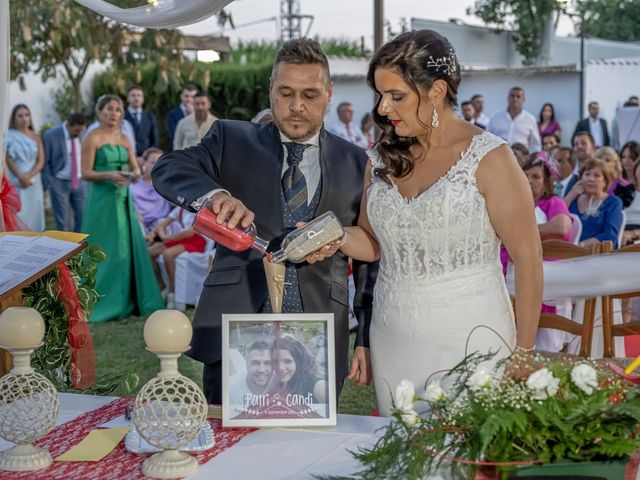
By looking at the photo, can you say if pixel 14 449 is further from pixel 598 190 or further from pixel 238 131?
pixel 598 190

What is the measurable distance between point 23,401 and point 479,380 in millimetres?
975

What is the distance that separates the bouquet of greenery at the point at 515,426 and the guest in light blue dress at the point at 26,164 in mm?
10373

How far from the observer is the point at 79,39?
39.8 ft

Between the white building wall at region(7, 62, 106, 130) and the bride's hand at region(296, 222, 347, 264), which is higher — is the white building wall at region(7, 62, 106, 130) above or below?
above

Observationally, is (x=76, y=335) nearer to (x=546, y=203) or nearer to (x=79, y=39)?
(x=546, y=203)

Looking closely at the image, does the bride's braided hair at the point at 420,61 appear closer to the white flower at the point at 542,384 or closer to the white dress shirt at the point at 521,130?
the white flower at the point at 542,384

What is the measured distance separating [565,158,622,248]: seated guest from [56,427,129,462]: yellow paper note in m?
5.06

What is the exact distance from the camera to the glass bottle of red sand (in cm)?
235

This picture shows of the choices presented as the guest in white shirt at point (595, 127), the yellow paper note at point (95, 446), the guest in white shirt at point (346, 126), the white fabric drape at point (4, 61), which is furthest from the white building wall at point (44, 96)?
the yellow paper note at point (95, 446)

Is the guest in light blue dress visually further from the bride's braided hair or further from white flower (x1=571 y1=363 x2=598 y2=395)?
white flower (x1=571 y1=363 x2=598 y2=395)

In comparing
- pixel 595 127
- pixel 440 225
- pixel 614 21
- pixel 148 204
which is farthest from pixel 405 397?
pixel 614 21

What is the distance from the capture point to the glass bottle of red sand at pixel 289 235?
7.70ft

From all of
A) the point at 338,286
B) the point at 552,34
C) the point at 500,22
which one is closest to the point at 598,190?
the point at 338,286

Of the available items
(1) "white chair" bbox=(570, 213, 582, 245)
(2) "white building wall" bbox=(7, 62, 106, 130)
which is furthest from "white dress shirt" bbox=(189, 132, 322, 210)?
(2) "white building wall" bbox=(7, 62, 106, 130)
